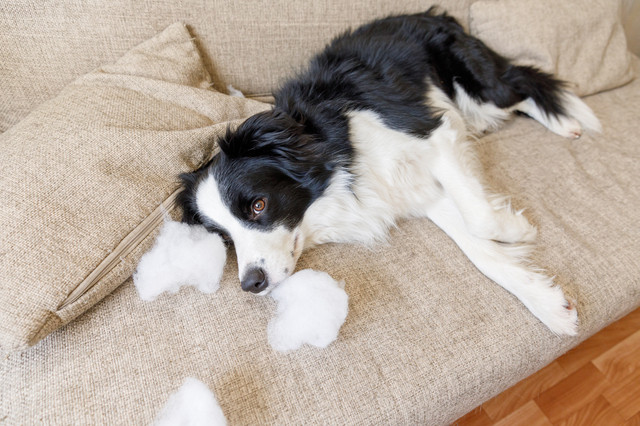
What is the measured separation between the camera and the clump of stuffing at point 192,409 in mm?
1002

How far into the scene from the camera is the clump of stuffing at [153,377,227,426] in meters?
1.00

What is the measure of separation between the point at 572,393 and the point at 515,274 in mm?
810

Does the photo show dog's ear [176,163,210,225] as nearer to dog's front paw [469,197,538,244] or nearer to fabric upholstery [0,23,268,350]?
fabric upholstery [0,23,268,350]

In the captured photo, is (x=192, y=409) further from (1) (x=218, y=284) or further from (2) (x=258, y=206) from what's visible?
(2) (x=258, y=206)

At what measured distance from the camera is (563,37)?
210 centimetres

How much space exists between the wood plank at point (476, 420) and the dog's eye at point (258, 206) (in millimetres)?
1213

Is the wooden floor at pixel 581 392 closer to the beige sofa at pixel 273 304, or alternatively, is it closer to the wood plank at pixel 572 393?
the wood plank at pixel 572 393

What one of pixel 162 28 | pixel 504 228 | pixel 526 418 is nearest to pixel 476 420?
pixel 526 418

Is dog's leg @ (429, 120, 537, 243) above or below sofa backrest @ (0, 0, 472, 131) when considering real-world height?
below

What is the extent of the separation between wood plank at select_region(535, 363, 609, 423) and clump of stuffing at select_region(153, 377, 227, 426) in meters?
1.43

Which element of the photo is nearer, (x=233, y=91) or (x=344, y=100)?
(x=344, y=100)

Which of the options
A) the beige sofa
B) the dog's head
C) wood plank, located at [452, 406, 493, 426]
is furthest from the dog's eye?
wood plank, located at [452, 406, 493, 426]

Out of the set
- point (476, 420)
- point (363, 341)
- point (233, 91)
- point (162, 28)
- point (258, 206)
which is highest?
point (162, 28)

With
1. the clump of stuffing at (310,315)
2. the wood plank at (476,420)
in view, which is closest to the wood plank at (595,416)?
the wood plank at (476,420)
